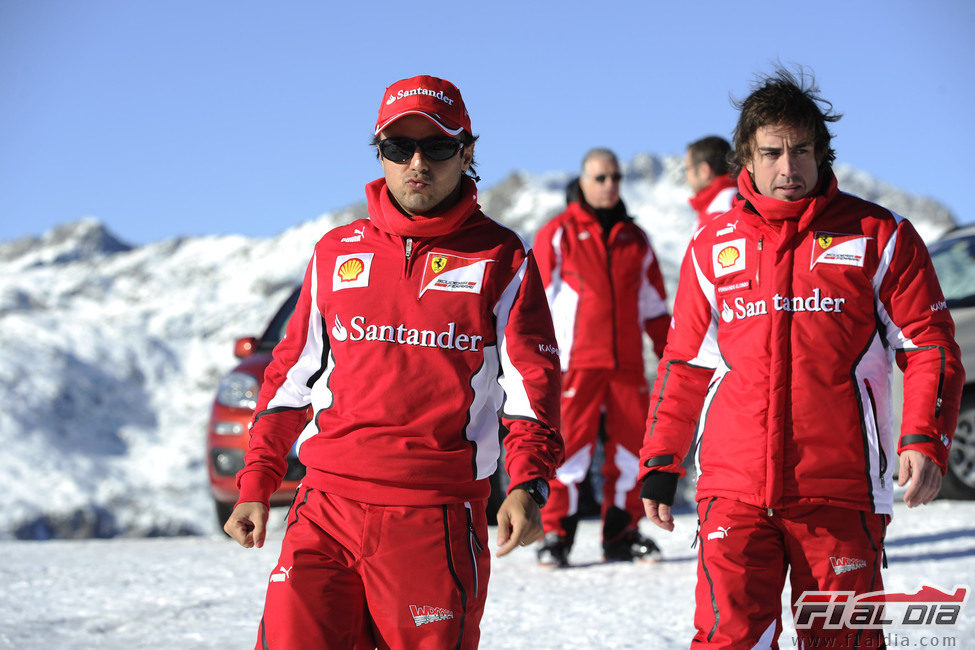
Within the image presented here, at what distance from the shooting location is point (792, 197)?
334cm

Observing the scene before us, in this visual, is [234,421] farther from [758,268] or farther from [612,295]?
[758,268]

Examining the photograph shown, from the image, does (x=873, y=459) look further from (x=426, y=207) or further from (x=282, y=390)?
(x=282, y=390)

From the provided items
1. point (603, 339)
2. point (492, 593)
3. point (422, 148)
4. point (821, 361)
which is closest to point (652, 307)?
point (603, 339)

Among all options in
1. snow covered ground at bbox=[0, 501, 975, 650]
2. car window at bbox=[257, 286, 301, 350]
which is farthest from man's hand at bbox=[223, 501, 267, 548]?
car window at bbox=[257, 286, 301, 350]

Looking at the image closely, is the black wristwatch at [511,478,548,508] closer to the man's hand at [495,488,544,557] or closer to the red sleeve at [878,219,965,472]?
the man's hand at [495,488,544,557]

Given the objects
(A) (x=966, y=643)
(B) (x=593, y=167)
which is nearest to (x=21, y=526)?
(B) (x=593, y=167)

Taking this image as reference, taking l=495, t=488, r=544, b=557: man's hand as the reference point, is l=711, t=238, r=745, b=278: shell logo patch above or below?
above

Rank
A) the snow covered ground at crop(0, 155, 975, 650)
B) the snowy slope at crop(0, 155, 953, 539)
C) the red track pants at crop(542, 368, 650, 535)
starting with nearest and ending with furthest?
the snow covered ground at crop(0, 155, 975, 650) < the red track pants at crop(542, 368, 650, 535) < the snowy slope at crop(0, 155, 953, 539)

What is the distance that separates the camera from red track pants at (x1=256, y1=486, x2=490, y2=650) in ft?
8.77

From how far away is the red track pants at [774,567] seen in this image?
3.10 metres

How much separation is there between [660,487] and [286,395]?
1.13m

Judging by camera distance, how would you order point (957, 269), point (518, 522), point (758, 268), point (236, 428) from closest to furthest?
1. point (518, 522)
2. point (758, 268)
3. point (236, 428)
4. point (957, 269)

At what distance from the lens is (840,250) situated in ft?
10.7

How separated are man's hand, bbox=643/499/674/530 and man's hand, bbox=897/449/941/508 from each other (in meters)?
0.66
